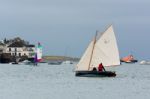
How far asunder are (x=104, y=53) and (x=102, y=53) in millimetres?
296

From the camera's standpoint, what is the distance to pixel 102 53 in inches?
3868

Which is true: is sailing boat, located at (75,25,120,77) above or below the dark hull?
above

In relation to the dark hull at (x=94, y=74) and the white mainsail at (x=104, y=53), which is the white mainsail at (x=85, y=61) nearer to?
the white mainsail at (x=104, y=53)

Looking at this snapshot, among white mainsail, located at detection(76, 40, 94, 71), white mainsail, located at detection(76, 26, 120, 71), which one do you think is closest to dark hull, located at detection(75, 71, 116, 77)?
white mainsail, located at detection(76, 40, 94, 71)

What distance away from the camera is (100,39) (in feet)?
323

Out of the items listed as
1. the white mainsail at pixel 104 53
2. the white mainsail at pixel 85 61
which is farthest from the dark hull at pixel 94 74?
the white mainsail at pixel 104 53

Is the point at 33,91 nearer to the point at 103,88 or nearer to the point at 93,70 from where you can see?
the point at 103,88

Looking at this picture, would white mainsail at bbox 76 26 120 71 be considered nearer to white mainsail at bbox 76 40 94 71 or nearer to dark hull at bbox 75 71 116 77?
white mainsail at bbox 76 40 94 71

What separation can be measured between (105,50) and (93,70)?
238 inches

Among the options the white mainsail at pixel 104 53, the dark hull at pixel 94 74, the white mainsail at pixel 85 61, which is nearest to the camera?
the dark hull at pixel 94 74

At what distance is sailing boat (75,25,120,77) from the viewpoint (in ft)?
319

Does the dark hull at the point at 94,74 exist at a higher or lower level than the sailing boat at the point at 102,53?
lower

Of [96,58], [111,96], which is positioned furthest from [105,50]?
[111,96]

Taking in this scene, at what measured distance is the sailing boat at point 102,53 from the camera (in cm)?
9738
